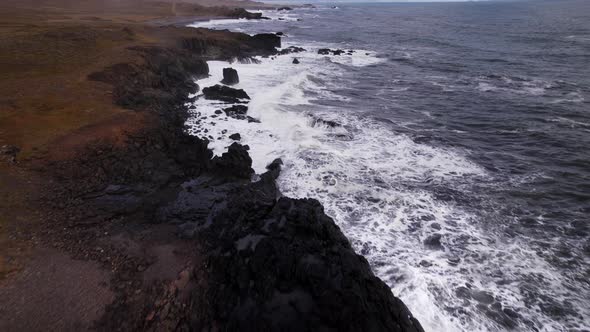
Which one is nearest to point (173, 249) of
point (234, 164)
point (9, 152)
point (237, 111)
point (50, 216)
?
point (50, 216)

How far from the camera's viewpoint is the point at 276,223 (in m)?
8.88

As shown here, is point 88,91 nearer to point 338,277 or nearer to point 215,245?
point 215,245

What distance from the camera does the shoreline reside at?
23.1ft

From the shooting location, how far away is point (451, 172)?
16.1 meters

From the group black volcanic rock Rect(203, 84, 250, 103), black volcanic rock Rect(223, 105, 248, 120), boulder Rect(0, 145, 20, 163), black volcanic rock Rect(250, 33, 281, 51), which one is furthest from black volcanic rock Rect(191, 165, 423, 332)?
black volcanic rock Rect(250, 33, 281, 51)

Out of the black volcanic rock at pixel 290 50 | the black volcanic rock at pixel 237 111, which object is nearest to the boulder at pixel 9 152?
the black volcanic rock at pixel 237 111

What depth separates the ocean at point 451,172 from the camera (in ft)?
31.4

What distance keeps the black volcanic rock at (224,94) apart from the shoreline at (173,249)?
38.0 ft

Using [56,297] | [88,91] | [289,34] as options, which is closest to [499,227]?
[56,297]

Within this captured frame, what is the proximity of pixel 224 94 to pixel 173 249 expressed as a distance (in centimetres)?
1924

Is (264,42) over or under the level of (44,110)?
over

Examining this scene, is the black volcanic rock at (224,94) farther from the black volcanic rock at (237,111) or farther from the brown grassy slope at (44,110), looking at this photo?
the brown grassy slope at (44,110)

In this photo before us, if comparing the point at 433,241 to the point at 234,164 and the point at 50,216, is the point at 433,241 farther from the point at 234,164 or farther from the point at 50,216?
the point at 50,216

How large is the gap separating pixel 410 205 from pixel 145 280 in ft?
34.7
